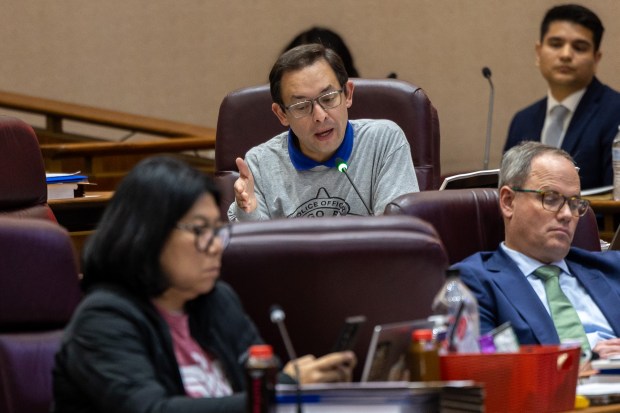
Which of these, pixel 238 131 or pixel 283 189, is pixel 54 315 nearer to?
pixel 283 189

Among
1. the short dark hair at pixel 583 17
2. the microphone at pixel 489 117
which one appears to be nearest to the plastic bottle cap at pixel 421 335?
the short dark hair at pixel 583 17

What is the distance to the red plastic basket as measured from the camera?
6.43 feet

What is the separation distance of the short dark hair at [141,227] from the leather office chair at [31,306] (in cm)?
15

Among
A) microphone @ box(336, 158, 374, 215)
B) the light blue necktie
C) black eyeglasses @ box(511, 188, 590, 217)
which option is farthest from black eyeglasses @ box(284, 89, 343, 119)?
the light blue necktie

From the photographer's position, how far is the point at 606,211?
14.9 feet

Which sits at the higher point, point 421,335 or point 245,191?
point 421,335

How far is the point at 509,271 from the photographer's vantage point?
9.41ft

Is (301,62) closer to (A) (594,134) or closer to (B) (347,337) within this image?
(B) (347,337)

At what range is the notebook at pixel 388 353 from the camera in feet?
6.09

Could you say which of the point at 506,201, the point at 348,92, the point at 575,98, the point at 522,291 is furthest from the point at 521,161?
the point at 575,98

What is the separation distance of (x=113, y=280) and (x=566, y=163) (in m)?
1.37

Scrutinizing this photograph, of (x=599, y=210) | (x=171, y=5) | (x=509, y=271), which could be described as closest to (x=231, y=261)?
(x=509, y=271)

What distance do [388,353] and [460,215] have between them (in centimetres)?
112

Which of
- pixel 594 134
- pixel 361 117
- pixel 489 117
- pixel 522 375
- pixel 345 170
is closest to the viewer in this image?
pixel 522 375
